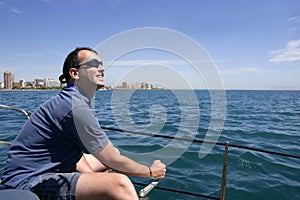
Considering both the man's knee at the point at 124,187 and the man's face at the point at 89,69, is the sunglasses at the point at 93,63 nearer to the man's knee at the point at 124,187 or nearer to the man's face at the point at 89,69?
the man's face at the point at 89,69

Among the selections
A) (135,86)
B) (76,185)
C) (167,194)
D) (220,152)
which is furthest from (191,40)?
(220,152)

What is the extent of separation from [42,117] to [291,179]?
18.3ft

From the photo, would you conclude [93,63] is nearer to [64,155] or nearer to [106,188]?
[64,155]

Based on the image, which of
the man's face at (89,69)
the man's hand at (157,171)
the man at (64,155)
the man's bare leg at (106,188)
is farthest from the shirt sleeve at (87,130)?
the man's hand at (157,171)

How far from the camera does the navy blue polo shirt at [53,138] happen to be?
1.40m

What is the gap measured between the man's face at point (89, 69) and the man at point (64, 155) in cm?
14

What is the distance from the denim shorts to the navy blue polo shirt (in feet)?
0.16

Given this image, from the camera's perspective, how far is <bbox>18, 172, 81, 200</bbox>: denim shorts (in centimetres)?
139

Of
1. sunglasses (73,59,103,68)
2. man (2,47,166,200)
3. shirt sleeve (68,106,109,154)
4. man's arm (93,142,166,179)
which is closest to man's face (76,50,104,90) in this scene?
sunglasses (73,59,103,68)

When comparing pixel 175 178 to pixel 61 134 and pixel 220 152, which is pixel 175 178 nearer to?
pixel 220 152

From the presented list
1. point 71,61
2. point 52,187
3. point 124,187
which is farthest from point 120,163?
point 71,61

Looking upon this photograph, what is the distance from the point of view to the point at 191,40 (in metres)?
1.98

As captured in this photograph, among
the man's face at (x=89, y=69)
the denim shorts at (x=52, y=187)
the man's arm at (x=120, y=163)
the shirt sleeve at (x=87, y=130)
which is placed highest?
the man's face at (x=89, y=69)

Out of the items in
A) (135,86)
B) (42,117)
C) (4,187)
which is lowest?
(4,187)
